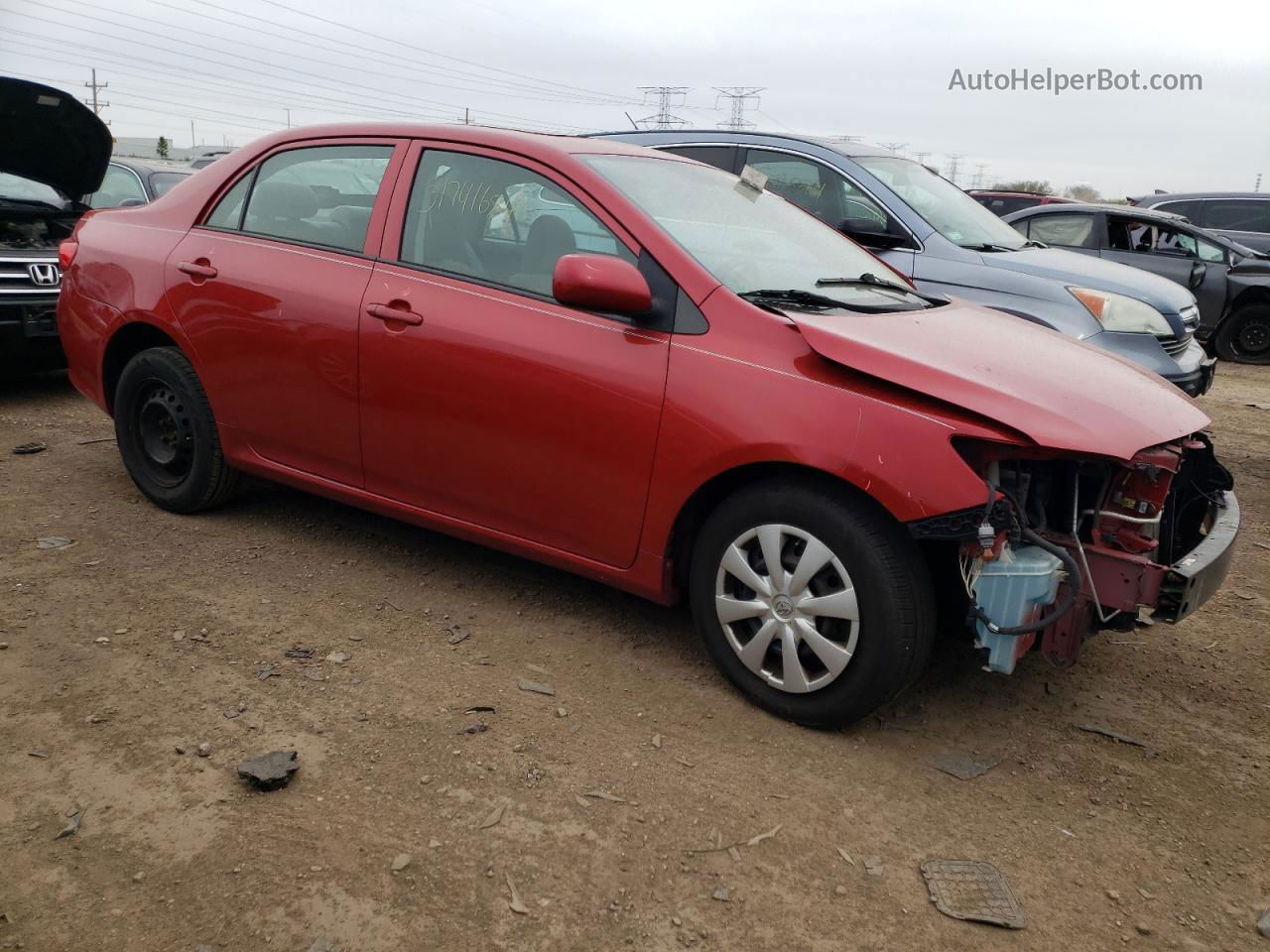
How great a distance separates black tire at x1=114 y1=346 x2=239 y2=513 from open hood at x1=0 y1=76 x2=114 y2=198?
256 cm

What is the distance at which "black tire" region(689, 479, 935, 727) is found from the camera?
2.85m

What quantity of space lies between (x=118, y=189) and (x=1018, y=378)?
26.9ft

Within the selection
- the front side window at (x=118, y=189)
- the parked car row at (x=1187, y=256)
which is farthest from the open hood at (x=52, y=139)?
the parked car row at (x=1187, y=256)

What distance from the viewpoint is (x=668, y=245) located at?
3270 mm

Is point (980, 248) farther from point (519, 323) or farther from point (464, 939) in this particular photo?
point (464, 939)

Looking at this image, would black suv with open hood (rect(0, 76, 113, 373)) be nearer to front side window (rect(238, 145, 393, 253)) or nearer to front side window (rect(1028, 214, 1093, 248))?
front side window (rect(238, 145, 393, 253))

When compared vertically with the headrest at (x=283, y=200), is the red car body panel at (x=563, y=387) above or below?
below

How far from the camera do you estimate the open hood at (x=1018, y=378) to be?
279cm

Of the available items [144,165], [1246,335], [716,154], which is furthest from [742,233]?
[1246,335]

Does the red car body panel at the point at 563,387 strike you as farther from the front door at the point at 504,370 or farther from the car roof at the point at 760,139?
the car roof at the point at 760,139

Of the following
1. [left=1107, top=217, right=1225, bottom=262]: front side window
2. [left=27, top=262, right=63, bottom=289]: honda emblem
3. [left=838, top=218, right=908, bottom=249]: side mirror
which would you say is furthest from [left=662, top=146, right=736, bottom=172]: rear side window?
[left=1107, top=217, right=1225, bottom=262]: front side window

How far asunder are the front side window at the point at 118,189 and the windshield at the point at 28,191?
1384 millimetres

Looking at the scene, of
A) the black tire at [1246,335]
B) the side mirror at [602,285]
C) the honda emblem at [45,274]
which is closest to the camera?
the side mirror at [602,285]

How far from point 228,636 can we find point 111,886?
1.27 m
